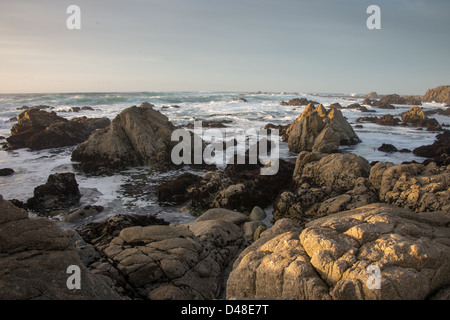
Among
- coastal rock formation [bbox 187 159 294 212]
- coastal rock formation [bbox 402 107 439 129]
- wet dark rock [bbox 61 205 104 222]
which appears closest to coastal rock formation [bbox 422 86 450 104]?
coastal rock formation [bbox 402 107 439 129]

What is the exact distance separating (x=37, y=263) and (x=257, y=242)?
4103 millimetres

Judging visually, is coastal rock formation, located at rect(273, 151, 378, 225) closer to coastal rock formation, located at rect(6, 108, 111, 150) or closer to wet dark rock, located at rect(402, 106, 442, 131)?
coastal rock formation, located at rect(6, 108, 111, 150)

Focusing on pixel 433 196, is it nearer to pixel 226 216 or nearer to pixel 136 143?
pixel 226 216

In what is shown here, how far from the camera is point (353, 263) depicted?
3.96m

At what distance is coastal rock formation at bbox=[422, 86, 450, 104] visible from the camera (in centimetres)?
8244

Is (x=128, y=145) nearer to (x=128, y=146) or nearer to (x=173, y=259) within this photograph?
(x=128, y=146)

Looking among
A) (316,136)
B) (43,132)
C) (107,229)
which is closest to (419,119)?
(316,136)

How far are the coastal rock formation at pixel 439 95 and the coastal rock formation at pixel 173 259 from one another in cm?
9932

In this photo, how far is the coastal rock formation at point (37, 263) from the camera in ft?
12.4

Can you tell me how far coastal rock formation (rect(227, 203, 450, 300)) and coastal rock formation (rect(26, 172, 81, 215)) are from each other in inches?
353

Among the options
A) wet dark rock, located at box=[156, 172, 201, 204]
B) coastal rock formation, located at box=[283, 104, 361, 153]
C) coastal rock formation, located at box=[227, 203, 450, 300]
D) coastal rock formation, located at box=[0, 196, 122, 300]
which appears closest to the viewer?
coastal rock formation, located at box=[227, 203, 450, 300]

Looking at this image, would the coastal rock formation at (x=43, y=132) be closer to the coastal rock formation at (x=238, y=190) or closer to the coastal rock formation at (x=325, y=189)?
the coastal rock formation at (x=238, y=190)

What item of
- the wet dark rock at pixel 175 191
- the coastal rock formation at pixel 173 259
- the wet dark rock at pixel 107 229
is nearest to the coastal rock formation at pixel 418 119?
the wet dark rock at pixel 175 191

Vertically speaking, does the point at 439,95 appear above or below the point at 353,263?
above
